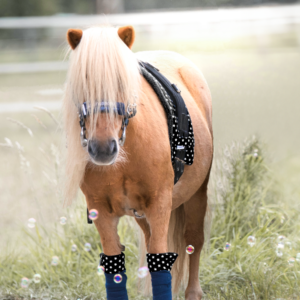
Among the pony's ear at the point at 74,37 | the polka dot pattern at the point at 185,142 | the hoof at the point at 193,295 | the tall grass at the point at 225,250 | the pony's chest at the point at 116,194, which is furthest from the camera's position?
the tall grass at the point at 225,250

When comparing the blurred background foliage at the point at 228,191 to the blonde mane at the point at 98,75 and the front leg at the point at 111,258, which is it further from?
the front leg at the point at 111,258

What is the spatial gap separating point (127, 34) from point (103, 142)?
52 cm

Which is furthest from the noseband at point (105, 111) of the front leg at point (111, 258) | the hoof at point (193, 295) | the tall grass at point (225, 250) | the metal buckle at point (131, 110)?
the tall grass at point (225, 250)

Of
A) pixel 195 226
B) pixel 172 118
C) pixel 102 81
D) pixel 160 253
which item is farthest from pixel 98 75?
pixel 195 226

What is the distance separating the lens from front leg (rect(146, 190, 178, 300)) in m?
2.01

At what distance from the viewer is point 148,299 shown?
305 cm

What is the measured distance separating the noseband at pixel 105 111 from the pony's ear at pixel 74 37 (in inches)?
11.1

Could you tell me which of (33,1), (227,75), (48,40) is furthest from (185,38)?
(33,1)

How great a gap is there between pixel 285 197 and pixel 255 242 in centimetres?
87

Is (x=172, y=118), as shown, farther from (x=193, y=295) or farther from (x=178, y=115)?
(x=193, y=295)

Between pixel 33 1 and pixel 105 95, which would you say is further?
Result: pixel 33 1

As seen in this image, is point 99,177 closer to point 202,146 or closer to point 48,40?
point 202,146

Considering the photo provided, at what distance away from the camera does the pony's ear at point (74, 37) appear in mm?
1785

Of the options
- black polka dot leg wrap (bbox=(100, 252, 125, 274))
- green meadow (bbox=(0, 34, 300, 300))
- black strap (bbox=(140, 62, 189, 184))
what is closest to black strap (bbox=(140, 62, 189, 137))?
black strap (bbox=(140, 62, 189, 184))
